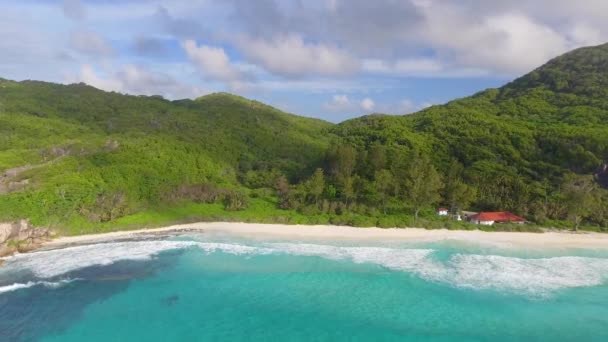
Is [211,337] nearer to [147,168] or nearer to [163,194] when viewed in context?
[163,194]

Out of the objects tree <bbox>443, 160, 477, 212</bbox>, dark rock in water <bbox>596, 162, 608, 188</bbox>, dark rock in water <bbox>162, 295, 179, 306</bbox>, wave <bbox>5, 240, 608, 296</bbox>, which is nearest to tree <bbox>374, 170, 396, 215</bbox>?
tree <bbox>443, 160, 477, 212</bbox>

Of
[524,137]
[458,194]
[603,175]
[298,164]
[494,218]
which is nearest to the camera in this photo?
[494,218]

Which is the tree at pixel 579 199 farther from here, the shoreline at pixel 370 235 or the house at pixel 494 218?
the house at pixel 494 218

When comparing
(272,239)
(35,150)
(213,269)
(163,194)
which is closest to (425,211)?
(272,239)

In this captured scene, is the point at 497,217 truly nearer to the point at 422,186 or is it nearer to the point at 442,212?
the point at 442,212

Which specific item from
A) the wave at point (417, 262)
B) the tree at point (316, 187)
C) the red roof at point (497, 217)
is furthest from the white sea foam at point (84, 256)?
the red roof at point (497, 217)

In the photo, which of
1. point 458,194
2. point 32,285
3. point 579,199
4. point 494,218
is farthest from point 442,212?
point 32,285
